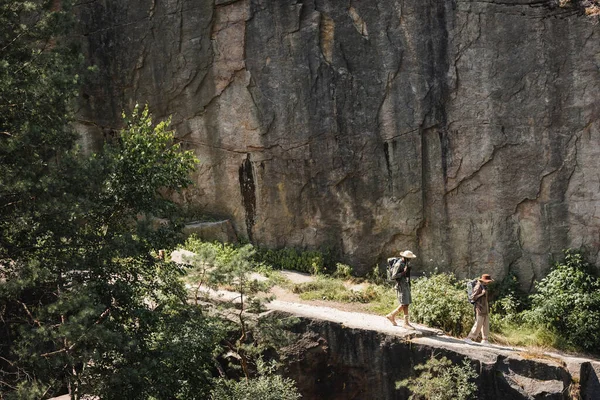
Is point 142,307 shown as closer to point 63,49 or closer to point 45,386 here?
point 45,386

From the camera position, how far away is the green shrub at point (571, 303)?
13.0m

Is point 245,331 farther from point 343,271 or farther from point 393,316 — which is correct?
point 343,271

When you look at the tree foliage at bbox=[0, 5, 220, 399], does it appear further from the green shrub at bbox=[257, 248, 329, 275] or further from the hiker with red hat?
the green shrub at bbox=[257, 248, 329, 275]

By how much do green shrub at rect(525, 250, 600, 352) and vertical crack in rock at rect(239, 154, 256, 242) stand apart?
20.2ft

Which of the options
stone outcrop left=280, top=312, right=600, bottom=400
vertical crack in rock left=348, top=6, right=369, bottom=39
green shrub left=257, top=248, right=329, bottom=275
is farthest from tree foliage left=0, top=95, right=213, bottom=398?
vertical crack in rock left=348, top=6, right=369, bottom=39

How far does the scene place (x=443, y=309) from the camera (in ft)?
43.1

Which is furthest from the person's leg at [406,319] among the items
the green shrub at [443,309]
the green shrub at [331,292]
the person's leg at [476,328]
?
the green shrub at [331,292]

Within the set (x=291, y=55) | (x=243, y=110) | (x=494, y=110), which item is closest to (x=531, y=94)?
(x=494, y=110)

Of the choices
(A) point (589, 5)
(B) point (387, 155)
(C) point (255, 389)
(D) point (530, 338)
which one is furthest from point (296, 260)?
(A) point (589, 5)

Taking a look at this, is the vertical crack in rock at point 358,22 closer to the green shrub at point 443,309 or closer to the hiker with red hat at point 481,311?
the green shrub at point 443,309

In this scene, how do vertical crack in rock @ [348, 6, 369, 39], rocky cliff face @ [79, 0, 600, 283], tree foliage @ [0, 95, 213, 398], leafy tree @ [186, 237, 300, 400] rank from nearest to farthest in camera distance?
tree foliage @ [0, 95, 213, 398] → leafy tree @ [186, 237, 300, 400] → rocky cliff face @ [79, 0, 600, 283] → vertical crack in rock @ [348, 6, 369, 39]

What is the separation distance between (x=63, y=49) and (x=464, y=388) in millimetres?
7609

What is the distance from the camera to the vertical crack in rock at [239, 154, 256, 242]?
16141 millimetres

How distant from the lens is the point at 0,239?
9.63m
